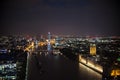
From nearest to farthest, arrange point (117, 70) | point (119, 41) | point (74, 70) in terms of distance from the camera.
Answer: point (117, 70), point (74, 70), point (119, 41)

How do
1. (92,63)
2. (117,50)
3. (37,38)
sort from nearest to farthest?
1. (92,63)
2. (117,50)
3. (37,38)

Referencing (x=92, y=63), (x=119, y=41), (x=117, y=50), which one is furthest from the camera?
(x=119, y=41)

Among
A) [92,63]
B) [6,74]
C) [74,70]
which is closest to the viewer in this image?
[6,74]

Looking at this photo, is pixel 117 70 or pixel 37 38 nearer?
pixel 117 70

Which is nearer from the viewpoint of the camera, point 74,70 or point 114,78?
point 114,78

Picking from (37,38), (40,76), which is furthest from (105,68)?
(37,38)

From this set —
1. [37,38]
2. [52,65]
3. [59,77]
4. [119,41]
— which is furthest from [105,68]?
[37,38]

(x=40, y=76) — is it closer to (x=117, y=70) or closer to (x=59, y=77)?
(x=59, y=77)

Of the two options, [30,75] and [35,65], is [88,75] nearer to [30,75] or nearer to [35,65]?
[30,75]
